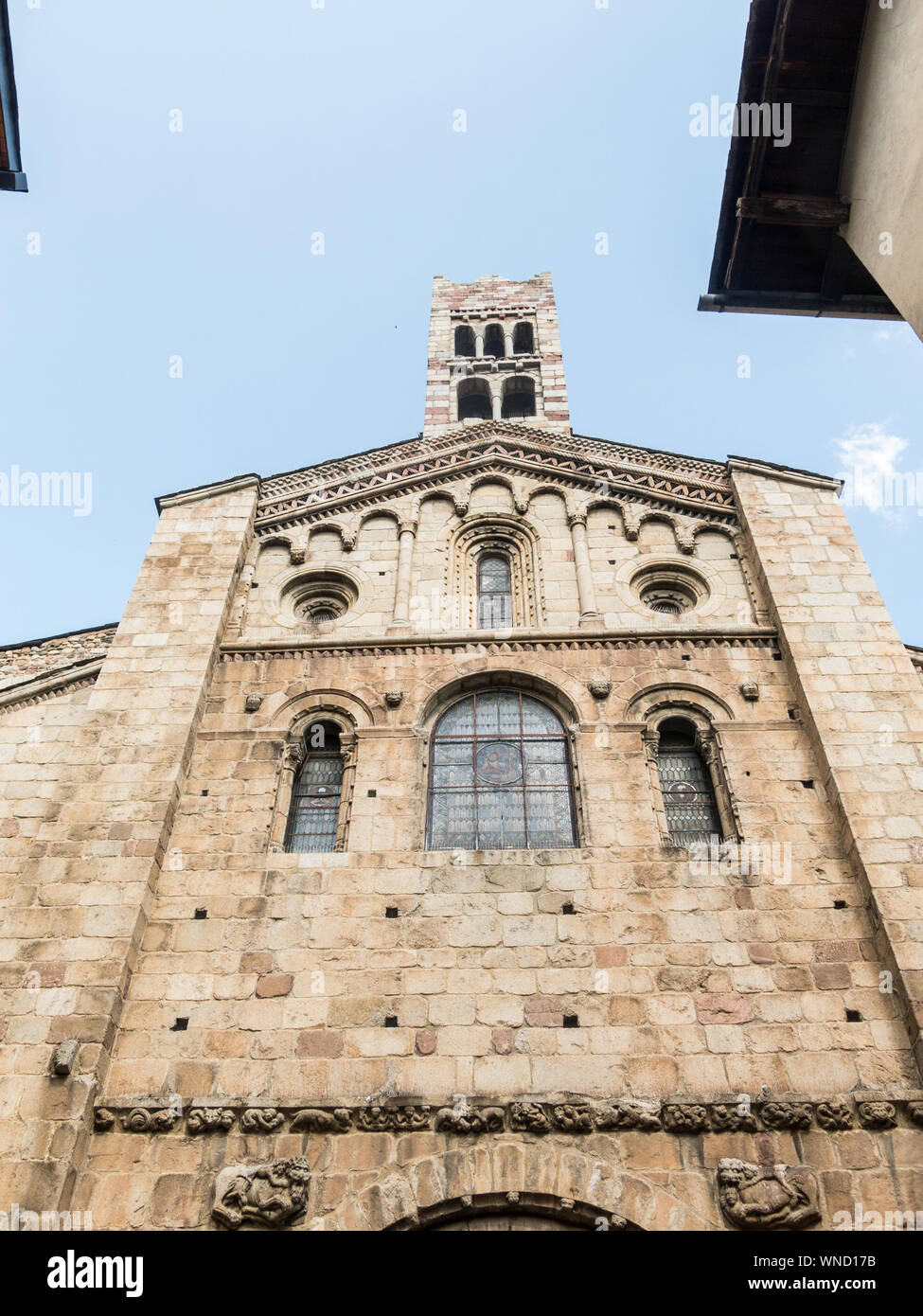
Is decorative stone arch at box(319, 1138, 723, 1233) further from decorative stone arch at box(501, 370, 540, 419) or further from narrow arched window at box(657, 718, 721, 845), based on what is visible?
decorative stone arch at box(501, 370, 540, 419)

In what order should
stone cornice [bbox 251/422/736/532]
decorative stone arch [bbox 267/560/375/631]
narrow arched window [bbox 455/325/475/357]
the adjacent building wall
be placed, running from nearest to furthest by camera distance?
the adjacent building wall < decorative stone arch [bbox 267/560/375/631] < stone cornice [bbox 251/422/736/532] < narrow arched window [bbox 455/325/475/357]

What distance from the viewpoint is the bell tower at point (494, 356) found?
20312 millimetres

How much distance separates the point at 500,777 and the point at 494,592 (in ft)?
12.1

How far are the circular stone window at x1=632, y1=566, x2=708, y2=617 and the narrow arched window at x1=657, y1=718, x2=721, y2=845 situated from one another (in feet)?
7.61

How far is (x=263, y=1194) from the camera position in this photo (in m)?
8.09

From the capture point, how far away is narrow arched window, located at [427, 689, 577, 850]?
11.1 m

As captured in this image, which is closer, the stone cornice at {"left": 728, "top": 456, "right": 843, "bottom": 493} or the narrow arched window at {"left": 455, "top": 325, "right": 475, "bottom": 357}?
the stone cornice at {"left": 728, "top": 456, "right": 843, "bottom": 493}

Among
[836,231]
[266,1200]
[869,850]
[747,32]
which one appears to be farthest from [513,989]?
[747,32]

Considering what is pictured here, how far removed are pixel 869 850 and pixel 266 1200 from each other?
6.44 m

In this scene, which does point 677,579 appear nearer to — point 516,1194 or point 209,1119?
point 516,1194

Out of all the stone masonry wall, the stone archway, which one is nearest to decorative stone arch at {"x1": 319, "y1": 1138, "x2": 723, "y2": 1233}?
the stone archway

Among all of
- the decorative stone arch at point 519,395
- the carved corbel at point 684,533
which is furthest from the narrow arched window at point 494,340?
A: the carved corbel at point 684,533

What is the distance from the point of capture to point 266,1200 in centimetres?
803

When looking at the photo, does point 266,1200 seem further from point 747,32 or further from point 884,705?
point 747,32
